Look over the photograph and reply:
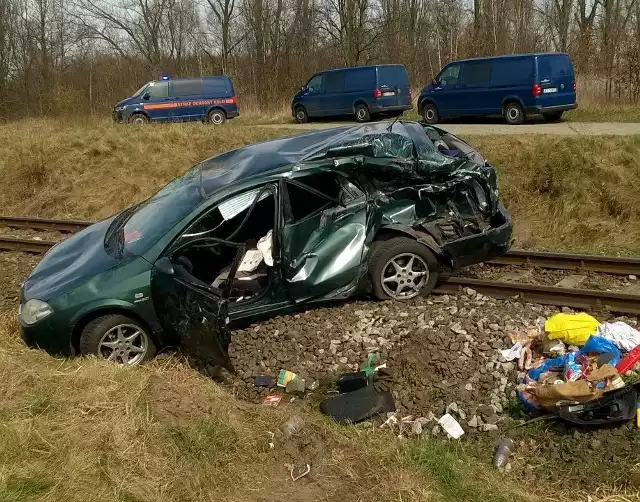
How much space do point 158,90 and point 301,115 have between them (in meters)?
5.18

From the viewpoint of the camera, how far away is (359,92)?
22.9 meters

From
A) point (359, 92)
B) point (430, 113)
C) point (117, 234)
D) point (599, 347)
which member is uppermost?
point (359, 92)

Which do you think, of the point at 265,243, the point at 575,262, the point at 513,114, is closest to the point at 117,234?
the point at 265,243

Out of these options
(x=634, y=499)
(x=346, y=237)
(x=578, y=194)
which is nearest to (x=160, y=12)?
(x=578, y=194)

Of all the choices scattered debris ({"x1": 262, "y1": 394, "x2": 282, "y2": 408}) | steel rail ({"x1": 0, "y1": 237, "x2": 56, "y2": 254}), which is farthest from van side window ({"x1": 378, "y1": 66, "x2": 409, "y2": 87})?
scattered debris ({"x1": 262, "y1": 394, "x2": 282, "y2": 408})

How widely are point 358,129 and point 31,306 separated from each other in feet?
12.6

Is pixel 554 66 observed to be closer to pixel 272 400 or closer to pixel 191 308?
pixel 191 308

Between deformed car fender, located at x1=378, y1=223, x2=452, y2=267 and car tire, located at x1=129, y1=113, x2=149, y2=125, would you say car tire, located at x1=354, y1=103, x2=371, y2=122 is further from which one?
deformed car fender, located at x1=378, y1=223, x2=452, y2=267

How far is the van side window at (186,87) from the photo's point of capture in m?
24.7

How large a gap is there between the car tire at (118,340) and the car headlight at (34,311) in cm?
35

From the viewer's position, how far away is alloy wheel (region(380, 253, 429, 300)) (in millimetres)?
6809

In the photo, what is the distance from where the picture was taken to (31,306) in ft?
19.6

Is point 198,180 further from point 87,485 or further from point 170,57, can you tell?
point 170,57

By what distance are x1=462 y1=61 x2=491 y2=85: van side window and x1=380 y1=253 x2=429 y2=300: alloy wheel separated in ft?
45.6
